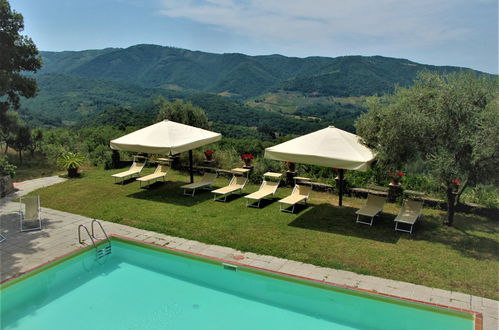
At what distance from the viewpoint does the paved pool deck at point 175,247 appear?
5199mm

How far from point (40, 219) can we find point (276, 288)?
6298mm

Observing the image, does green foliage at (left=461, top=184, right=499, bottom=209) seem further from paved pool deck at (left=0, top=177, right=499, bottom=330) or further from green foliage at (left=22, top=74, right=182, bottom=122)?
green foliage at (left=22, top=74, right=182, bottom=122)

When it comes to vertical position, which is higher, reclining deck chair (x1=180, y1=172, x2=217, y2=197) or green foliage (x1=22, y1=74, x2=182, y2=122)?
green foliage (x1=22, y1=74, x2=182, y2=122)

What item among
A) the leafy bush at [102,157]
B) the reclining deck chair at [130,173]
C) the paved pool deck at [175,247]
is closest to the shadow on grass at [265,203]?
the paved pool deck at [175,247]

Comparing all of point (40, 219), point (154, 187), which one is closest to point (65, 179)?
point (154, 187)

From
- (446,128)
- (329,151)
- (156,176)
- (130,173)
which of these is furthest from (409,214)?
(130,173)

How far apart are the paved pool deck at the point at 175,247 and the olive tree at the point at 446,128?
246cm

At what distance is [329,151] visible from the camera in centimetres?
788

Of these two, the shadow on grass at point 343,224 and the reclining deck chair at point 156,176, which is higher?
the reclining deck chair at point 156,176

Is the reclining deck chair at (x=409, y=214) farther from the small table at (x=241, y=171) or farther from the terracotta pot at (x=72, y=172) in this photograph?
the terracotta pot at (x=72, y=172)

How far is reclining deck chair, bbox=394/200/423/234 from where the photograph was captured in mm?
7619

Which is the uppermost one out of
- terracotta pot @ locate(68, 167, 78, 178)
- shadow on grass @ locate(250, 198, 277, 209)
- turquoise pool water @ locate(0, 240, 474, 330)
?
terracotta pot @ locate(68, 167, 78, 178)

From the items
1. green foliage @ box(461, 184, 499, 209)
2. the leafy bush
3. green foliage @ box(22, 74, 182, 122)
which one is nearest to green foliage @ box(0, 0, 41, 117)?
the leafy bush

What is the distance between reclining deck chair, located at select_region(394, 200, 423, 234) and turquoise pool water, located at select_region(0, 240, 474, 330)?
280 cm
